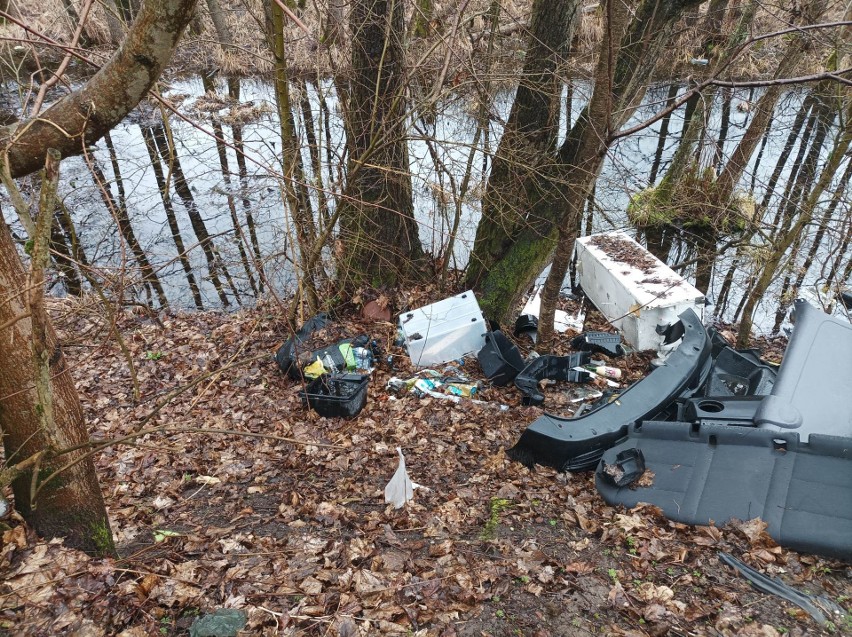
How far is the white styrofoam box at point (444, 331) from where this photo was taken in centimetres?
598

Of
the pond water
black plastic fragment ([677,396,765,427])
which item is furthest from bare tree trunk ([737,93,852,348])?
black plastic fragment ([677,396,765,427])

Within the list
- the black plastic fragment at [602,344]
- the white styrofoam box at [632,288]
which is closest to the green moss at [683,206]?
the white styrofoam box at [632,288]

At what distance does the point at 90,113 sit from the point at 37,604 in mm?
2136

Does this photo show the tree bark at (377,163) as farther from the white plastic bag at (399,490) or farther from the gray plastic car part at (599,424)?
the gray plastic car part at (599,424)

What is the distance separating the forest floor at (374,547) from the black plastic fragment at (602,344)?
1221 mm

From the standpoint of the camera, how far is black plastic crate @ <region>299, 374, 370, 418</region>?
511cm

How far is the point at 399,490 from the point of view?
13.0 ft

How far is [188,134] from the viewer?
1220 centimetres

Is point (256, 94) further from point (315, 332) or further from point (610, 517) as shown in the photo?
point (610, 517)

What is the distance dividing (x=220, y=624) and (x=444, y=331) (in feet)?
12.3

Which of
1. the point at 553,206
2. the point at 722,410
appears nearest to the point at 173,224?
the point at 553,206

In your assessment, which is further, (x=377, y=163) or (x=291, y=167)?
(x=377, y=163)

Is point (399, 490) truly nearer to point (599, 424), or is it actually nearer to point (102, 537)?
point (599, 424)

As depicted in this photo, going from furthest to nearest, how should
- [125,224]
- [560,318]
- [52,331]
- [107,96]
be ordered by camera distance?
[125,224], [560,318], [52,331], [107,96]
